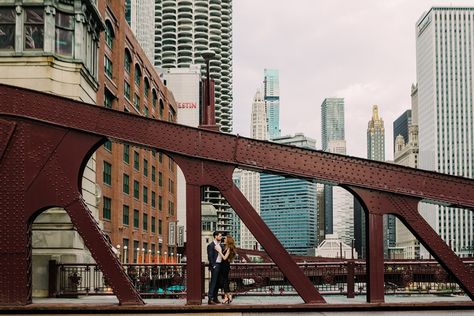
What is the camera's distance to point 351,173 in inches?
637

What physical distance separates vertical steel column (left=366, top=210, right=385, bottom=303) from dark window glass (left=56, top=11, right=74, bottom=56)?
14627 mm

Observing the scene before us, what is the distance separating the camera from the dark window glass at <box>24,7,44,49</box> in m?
26.0

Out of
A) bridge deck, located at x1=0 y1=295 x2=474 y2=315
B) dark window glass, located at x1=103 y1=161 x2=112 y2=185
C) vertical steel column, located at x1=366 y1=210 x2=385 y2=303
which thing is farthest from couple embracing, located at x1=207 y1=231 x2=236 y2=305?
dark window glass, located at x1=103 y1=161 x2=112 y2=185

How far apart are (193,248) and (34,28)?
1444cm

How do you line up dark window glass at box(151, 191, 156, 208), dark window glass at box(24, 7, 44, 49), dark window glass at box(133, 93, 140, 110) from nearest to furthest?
dark window glass at box(24, 7, 44, 49) < dark window glass at box(133, 93, 140, 110) < dark window glass at box(151, 191, 156, 208)

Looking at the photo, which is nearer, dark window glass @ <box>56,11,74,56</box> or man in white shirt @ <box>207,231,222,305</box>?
man in white shirt @ <box>207,231,222,305</box>

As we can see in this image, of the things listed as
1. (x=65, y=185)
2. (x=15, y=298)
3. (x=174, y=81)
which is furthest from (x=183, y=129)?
(x=174, y=81)

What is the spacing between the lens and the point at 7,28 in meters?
26.5

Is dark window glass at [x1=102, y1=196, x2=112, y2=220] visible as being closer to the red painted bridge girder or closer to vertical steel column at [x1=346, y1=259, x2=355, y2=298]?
vertical steel column at [x1=346, y1=259, x2=355, y2=298]

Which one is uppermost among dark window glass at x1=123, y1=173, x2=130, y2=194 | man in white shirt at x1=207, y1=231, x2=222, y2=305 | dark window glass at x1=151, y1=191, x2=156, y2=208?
dark window glass at x1=123, y1=173, x2=130, y2=194

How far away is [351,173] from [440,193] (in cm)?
219

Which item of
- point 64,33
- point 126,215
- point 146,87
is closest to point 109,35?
point 126,215

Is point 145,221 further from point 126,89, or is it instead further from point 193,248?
point 193,248

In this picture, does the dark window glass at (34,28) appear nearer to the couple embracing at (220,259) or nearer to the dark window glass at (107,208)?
the couple embracing at (220,259)
